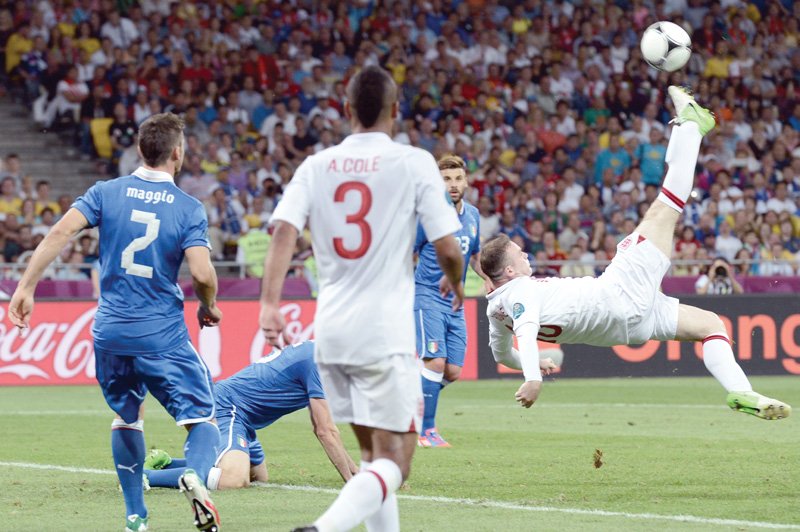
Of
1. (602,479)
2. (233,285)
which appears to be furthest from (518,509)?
(233,285)

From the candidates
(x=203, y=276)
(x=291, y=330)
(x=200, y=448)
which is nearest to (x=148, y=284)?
(x=203, y=276)

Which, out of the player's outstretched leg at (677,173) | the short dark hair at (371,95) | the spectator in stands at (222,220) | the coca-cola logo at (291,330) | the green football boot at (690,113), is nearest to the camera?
the short dark hair at (371,95)

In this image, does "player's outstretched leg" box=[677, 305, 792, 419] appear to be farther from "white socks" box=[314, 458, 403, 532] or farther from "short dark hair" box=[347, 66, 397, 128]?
"short dark hair" box=[347, 66, 397, 128]

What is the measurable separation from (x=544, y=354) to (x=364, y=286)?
11.9 metres

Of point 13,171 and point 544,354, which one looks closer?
point 544,354

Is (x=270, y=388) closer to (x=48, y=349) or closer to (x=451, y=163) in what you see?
(x=451, y=163)

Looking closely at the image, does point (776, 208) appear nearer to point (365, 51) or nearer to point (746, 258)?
point (746, 258)

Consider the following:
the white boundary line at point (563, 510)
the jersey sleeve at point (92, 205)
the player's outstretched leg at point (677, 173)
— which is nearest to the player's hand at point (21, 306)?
the jersey sleeve at point (92, 205)

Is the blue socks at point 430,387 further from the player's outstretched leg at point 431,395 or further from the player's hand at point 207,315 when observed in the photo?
the player's hand at point 207,315

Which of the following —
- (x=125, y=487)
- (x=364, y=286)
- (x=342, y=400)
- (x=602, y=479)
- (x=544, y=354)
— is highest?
(x=364, y=286)

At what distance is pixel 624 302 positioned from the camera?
8.82m

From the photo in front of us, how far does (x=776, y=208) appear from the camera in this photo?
948 inches

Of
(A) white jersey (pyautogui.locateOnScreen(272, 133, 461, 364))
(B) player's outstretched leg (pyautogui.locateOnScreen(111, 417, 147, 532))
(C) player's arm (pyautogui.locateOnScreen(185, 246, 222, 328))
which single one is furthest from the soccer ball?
(A) white jersey (pyautogui.locateOnScreen(272, 133, 461, 364))

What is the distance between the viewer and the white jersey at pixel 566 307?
8.68 metres
